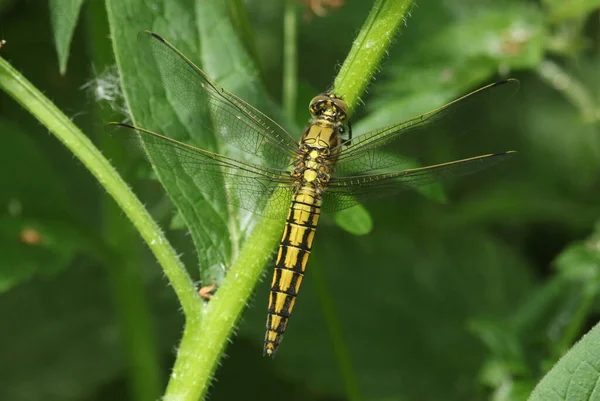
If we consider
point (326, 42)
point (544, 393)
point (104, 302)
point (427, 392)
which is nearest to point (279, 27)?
point (326, 42)

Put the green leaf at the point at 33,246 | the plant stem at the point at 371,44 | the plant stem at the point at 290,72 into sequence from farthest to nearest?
1. the plant stem at the point at 290,72
2. the green leaf at the point at 33,246
3. the plant stem at the point at 371,44

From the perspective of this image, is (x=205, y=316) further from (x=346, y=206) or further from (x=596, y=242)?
(x=596, y=242)

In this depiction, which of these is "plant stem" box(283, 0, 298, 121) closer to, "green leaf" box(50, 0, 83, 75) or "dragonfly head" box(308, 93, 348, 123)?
"dragonfly head" box(308, 93, 348, 123)

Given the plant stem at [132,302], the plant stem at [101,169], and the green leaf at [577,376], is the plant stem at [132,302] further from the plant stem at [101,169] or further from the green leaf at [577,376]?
the green leaf at [577,376]

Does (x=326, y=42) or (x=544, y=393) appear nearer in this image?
(x=544, y=393)

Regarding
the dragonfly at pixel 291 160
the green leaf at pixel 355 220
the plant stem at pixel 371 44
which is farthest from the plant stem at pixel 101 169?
the plant stem at pixel 371 44

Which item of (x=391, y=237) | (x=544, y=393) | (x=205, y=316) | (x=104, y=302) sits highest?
(x=391, y=237)

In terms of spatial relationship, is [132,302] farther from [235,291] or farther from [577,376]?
[577,376]
